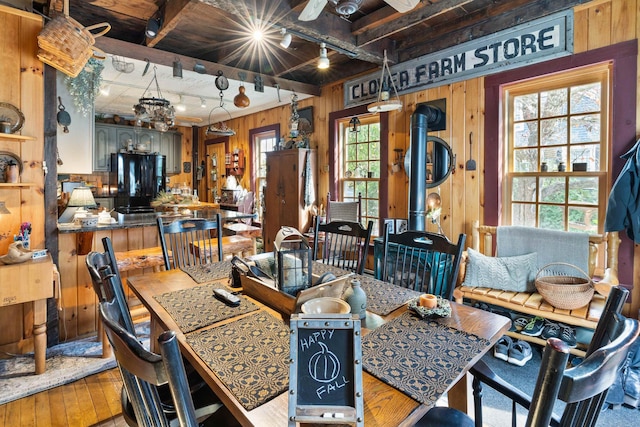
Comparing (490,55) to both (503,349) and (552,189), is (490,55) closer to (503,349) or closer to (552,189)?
(552,189)

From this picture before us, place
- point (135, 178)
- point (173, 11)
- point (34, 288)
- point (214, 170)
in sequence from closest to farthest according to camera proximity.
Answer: point (34, 288) < point (173, 11) < point (135, 178) < point (214, 170)

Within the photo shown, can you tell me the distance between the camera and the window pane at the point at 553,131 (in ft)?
9.75

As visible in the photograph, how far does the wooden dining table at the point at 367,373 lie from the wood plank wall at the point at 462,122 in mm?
2099

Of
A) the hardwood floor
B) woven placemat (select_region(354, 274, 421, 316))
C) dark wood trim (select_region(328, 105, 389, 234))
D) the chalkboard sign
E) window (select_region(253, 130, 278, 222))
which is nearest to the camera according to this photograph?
the chalkboard sign

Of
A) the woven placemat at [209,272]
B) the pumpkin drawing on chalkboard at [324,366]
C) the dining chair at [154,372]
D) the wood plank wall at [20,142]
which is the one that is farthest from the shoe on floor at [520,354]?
the wood plank wall at [20,142]

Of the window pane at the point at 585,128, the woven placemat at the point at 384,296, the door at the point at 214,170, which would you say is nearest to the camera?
the woven placemat at the point at 384,296

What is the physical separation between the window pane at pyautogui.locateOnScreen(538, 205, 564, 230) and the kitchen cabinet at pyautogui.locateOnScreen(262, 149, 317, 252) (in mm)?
2818

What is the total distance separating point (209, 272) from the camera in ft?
6.85

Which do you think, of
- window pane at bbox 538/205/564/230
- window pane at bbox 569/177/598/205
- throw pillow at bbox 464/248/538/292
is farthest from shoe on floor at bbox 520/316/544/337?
window pane at bbox 569/177/598/205

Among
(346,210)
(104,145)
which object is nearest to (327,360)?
(346,210)

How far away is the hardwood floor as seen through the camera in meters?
1.96

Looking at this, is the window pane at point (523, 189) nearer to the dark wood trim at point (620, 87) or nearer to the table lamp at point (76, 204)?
the dark wood trim at point (620, 87)

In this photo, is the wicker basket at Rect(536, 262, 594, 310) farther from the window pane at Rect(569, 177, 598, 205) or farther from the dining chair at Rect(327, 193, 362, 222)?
the dining chair at Rect(327, 193, 362, 222)

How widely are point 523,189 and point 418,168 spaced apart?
97 centimetres
